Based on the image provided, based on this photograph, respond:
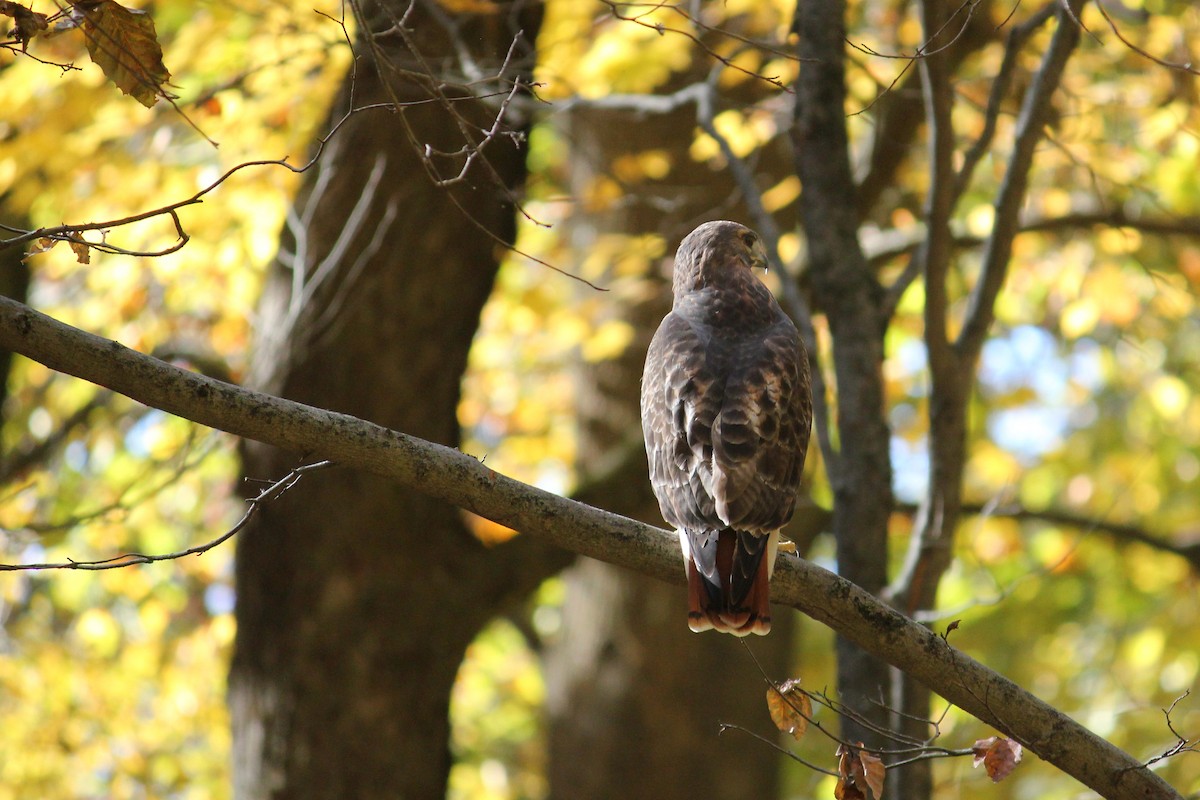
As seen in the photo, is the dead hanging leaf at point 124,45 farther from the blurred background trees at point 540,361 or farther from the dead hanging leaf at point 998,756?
the dead hanging leaf at point 998,756

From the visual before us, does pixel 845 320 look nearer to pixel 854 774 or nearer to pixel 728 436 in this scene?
pixel 728 436

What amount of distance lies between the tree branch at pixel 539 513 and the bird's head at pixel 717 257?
4.53 feet

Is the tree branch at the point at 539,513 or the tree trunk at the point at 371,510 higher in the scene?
the tree trunk at the point at 371,510

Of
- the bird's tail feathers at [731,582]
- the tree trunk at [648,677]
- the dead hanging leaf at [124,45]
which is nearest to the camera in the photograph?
the dead hanging leaf at [124,45]

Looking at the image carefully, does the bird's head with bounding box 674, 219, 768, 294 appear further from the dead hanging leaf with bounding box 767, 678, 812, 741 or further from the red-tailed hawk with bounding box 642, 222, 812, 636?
the dead hanging leaf with bounding box 767, 678, 812, 741

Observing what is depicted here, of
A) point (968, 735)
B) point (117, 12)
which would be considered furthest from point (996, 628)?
point (117, 12)

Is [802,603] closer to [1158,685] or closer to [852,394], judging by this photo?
[852,394]

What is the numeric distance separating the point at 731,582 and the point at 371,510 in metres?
2.38

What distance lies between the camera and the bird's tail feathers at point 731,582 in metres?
2.91

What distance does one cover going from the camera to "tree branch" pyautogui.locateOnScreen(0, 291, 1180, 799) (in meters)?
2.20

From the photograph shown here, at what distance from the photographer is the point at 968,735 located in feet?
24.0

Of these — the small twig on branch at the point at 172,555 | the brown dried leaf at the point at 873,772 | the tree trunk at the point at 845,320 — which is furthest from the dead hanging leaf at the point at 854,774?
the tree trunk at the point at 845,320

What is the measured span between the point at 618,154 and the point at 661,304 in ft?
3.12

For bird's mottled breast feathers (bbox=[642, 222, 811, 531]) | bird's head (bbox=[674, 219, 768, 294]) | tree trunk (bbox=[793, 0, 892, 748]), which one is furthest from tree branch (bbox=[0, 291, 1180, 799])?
bird's head (bbox=[674, 219, 768, 294])
